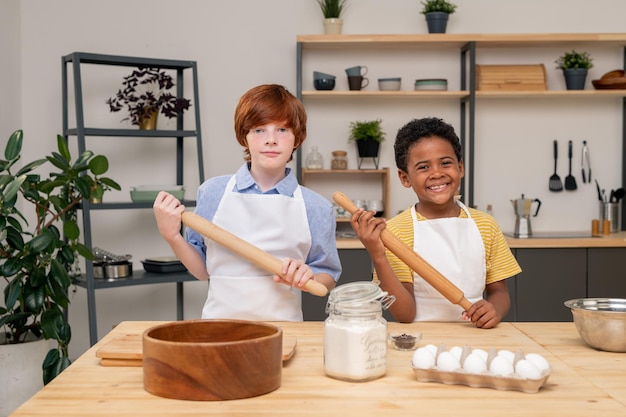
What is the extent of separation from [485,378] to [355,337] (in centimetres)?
21

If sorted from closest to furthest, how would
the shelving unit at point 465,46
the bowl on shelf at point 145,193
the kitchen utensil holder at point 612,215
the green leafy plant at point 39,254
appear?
1. the green leafy plant at point 39,254
2. the bowl on shelf at point 145,193
3. the shelving unit at point 465,46
4. the kitchen utensil holder at point 612,215

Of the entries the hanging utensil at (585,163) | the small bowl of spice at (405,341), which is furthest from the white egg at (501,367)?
the hanging utensil at (585,163)

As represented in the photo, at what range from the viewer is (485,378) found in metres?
1.17

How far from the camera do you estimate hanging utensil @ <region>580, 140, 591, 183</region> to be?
14.1ft

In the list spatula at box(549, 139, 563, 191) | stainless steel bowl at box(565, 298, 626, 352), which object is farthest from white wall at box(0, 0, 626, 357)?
stainless steel bowl at box(565, 298, 626, 352)

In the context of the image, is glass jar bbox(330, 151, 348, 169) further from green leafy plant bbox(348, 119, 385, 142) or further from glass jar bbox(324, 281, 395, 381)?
glass jar bbox(324, 281, 395, 381)

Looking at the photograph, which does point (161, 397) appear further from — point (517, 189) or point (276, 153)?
point (517, 189)

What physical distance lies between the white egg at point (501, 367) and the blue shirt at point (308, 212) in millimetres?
760

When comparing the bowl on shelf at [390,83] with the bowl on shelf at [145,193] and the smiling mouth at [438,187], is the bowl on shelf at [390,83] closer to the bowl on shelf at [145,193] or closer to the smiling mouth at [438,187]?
the bowl on shelf at [145,193]

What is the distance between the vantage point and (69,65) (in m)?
4.12

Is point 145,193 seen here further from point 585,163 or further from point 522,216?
point 585,163

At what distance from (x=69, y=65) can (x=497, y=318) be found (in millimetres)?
3175

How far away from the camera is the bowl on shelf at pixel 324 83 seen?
401 centimetres

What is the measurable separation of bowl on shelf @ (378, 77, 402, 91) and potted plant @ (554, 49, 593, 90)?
36.4 inches
